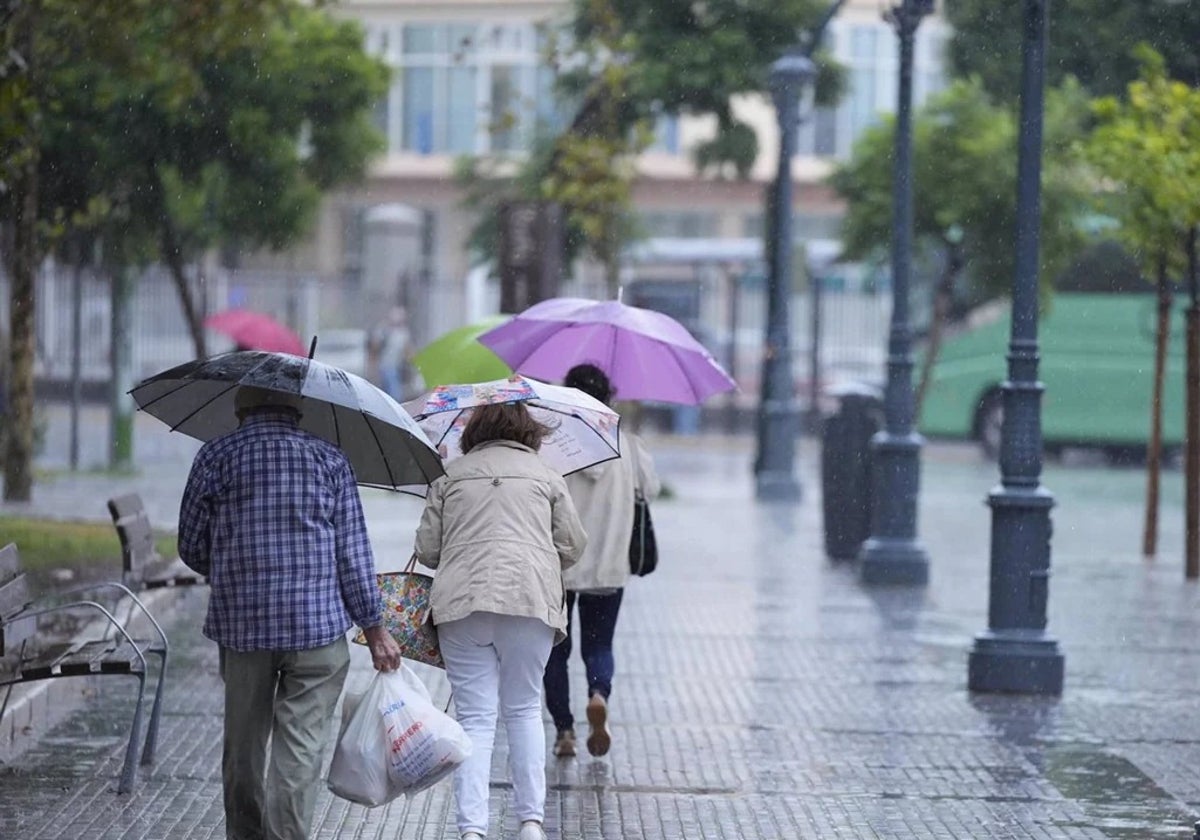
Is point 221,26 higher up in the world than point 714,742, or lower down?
higher up

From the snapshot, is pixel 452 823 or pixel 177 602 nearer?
pixel 452 823

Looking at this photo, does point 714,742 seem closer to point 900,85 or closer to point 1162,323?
point 900,85

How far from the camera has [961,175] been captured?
30.8 m

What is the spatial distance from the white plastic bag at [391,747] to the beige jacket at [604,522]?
6.39 ft

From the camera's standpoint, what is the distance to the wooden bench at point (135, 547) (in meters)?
10.3

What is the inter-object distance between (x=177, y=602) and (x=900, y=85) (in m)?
6.01

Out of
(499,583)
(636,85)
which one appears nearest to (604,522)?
(499,583)

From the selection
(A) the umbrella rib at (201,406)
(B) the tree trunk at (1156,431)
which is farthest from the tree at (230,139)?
(A) the umbrella rib at (201,406)

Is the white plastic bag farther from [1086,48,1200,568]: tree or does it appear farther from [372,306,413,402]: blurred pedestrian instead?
[372,306,413,402]: blurred pedestrian

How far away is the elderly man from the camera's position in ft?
20.3

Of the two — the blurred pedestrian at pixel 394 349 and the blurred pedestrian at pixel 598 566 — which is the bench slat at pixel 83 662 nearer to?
the blurred pedestrian at pixel 598 566

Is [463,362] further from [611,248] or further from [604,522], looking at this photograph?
[611,248]

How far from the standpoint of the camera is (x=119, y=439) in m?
Result: 24.5

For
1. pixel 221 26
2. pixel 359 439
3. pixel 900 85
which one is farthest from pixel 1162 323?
pixel 359 439
